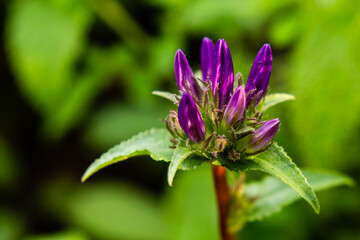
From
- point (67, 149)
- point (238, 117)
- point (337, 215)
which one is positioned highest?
point (67, 149)

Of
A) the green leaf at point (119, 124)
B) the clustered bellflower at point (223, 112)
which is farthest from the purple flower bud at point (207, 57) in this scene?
the green leaf at point (119, 124)

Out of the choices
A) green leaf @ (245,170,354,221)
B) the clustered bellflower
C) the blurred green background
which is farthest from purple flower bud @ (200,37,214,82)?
the blurred green background

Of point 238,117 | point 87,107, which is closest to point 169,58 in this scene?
point 87,107

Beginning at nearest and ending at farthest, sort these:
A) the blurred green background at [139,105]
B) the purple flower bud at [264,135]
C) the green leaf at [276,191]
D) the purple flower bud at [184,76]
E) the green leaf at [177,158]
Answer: the green leaf at [177,158], the purple flower bud at [264,135], the purple flower bud at [184,76], the green leaf at [276,191], the blurred green background at [139,105]

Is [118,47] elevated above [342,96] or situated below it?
above

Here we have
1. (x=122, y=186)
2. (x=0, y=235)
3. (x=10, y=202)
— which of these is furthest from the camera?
(x=10, y=202)

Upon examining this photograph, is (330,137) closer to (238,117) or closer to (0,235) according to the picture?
(238,117)

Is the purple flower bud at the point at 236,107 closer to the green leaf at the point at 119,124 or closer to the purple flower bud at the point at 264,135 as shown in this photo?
the purple flower bud at the point at 264,135
